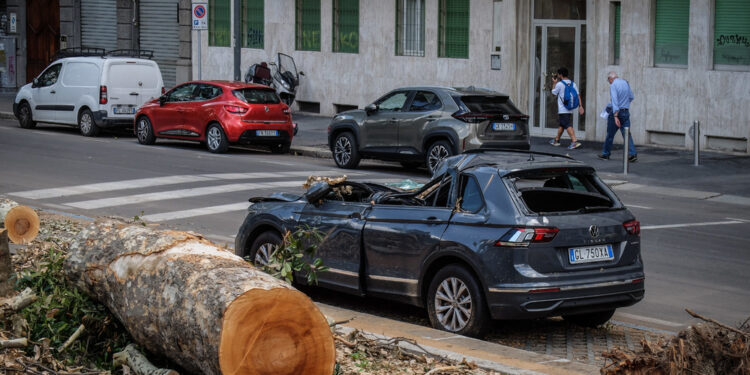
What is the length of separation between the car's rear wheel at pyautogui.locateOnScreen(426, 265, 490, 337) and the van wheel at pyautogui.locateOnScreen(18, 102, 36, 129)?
2057 cm

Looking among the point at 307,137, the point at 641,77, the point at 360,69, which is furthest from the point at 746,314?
the point at 360,69

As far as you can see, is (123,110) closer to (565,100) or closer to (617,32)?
(565,100)

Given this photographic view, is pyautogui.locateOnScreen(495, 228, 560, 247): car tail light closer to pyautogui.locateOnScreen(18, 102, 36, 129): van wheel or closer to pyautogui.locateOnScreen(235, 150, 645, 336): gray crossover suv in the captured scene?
pyautogui.locateOnScreen(235, 150, 645, 336): gray crossover suv

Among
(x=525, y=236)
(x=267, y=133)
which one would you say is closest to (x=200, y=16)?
(x=267, y=133)

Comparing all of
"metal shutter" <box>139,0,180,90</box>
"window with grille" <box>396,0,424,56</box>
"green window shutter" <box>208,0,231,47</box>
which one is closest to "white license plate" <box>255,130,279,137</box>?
"window with grille" <box>396,0,424,56</box>

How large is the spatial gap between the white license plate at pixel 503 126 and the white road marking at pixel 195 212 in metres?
5.43

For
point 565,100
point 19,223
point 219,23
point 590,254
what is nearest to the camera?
point 590,254

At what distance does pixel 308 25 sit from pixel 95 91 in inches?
294

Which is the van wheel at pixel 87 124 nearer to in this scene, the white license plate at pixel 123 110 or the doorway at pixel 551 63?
the white license plate at pixel 123 110

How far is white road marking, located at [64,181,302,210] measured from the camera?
50.4 ft

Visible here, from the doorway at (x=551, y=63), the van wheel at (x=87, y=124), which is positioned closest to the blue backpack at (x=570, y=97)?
the doorway at (x=551, y=63)

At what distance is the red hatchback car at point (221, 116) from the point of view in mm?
22562

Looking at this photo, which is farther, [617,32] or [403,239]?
[617,32]

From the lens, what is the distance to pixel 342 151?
2109 centimetres
